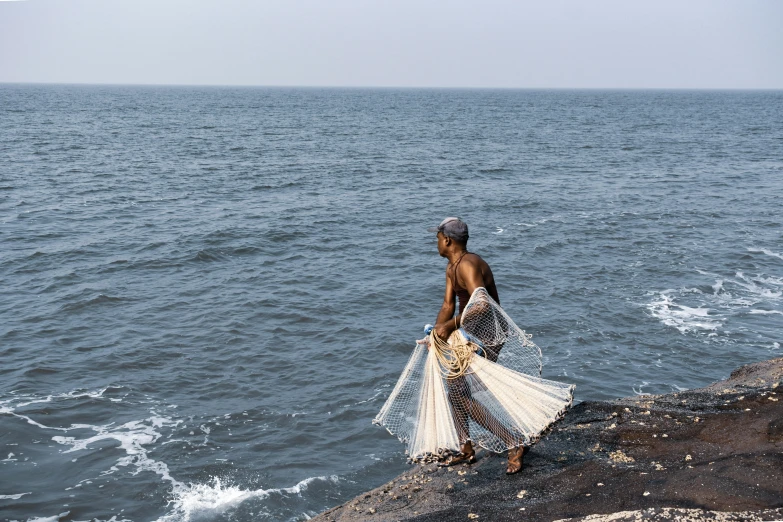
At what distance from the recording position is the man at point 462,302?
22.4 ft

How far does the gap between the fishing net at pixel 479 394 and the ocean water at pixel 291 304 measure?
3944 mm

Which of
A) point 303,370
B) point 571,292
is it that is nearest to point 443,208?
point 571,292

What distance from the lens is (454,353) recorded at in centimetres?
689

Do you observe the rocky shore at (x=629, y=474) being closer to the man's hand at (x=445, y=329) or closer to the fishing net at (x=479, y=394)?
the fishing net at (x=479, y=394)

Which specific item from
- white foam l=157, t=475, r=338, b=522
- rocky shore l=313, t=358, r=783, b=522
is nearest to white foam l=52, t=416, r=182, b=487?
white foam l=157, t=475, r=338, b=522

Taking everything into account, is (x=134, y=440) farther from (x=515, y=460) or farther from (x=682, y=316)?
(x=682, y=316)

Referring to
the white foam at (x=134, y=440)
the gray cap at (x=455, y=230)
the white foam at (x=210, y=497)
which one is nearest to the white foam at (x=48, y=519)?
the white foam at (x=134, y=440)

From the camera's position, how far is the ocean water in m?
11.4

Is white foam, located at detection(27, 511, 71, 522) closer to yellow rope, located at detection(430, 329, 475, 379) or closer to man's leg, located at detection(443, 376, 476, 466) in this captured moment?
man's leg, located at detection(443, 376, 476, 466)

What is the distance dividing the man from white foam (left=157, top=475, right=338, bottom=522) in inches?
179

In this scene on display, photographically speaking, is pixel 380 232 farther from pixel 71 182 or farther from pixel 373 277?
pixel 71 182

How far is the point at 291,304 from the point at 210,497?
849 cm

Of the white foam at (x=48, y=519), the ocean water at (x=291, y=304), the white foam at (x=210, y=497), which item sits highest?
the ocean water at (x=291, y=304)

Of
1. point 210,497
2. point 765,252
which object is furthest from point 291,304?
point 765,252
